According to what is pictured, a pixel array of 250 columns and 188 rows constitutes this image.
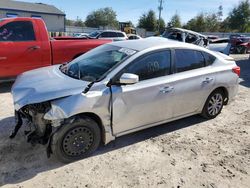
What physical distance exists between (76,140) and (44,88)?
2.78 feet

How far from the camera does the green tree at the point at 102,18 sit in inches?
3752

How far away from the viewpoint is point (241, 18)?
2286 inches

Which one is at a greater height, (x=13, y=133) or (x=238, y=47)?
(x=238, y=47)

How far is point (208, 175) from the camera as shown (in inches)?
147

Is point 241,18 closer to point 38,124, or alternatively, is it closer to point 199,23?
point 199,23

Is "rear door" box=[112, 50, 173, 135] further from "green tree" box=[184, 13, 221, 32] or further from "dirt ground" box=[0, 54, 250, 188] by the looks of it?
"green tree" box=[184, 13, 221, 32]

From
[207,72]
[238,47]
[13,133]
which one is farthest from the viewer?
[238,47]

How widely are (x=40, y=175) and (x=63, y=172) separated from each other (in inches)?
11.6

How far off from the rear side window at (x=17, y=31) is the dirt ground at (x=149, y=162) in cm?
269

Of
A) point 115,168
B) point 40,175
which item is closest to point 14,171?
point 40,175

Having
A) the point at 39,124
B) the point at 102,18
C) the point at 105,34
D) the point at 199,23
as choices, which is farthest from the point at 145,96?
the point at 102,18

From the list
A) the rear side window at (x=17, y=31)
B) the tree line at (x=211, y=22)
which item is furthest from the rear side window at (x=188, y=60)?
the tree line at (x=211, y=22)

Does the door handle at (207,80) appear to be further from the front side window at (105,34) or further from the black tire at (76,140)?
the front side window at (105,34)

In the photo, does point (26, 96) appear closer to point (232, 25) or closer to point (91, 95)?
point (91, 95)
